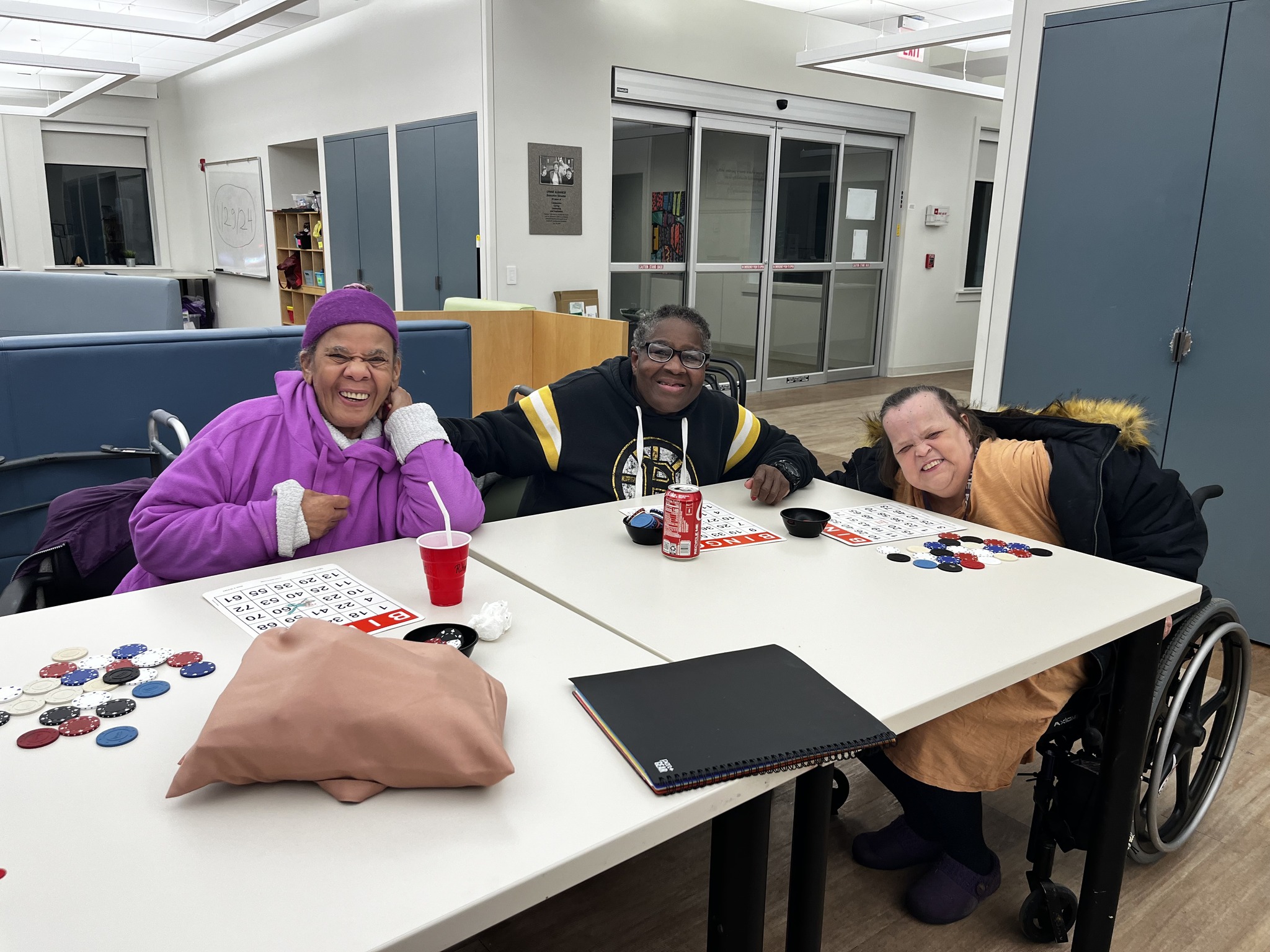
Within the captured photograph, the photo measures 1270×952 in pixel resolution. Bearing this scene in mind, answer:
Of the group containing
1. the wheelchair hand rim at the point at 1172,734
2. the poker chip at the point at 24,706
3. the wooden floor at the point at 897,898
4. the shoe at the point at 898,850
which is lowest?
the wooden floor at the point at 897,898

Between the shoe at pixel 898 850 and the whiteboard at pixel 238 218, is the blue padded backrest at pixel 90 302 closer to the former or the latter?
the shoe at pixel 898 850

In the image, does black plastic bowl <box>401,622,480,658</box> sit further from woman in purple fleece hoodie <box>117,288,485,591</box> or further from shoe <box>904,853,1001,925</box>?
shoe <box>904,853,1001,925</box>

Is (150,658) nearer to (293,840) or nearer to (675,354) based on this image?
(293,840)

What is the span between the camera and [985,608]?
1448 mm

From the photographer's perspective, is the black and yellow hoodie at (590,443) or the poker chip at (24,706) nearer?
the poker chip at (24,706)

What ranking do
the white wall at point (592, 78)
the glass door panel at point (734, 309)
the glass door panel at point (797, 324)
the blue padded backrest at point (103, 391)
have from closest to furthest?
1. the blue padded backrest at point (103, 391)
2. the white wall at point (592, 78)
3. the glass door panel at point (734, 309)
4. the glass door panel at point (797, 324)

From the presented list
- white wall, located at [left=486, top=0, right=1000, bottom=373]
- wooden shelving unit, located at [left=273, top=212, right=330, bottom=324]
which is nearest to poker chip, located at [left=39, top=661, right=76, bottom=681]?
white wall, located at [left=486, top=0, right=1000, bottom=373]

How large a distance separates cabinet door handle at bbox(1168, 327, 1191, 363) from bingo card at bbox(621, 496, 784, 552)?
7.17 ft

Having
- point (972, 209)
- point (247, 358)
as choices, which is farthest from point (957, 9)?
point (247, 358)

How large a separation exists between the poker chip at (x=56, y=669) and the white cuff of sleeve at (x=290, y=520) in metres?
0.48

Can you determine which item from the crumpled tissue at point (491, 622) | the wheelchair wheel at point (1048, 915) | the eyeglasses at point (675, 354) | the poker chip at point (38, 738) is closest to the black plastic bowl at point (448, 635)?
the crumpled tissue at point (491, 622)

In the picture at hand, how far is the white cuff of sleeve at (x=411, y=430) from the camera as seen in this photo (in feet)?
6.02

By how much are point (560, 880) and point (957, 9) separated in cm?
797

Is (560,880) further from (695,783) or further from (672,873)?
(672,873)
